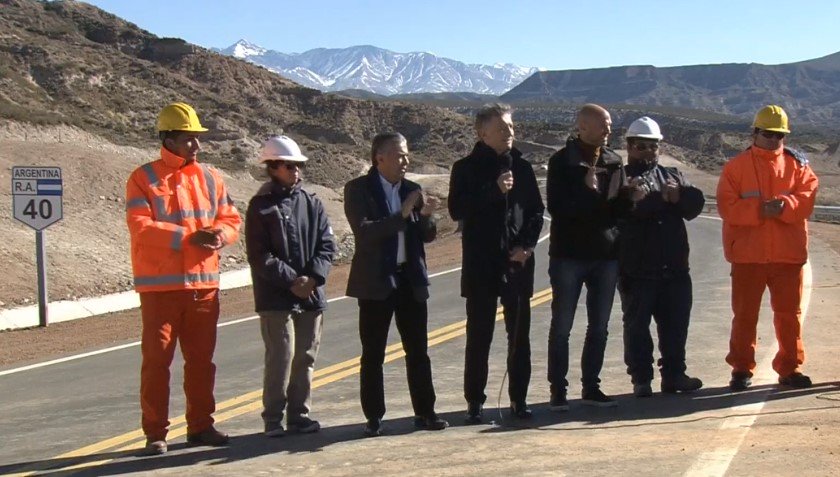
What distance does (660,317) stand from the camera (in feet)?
27.2

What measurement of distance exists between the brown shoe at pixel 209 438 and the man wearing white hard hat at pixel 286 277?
33cm

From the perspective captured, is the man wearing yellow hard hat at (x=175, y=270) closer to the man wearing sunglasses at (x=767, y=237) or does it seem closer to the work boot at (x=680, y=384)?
the work boot at (x=680, y=384)

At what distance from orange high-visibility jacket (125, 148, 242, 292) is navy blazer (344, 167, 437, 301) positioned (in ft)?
2.69

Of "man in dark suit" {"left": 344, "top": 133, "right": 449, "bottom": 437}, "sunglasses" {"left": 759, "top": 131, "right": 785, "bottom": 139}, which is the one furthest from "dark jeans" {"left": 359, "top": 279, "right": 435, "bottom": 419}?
"sunglasses" {"left": 759, "top": 131, "right": 785, "bottom": 139}

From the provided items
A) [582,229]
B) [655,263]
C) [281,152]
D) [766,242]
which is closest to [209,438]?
[281,152]

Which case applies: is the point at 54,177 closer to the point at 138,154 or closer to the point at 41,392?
the point at 41,392

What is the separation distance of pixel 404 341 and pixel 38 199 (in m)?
11.2

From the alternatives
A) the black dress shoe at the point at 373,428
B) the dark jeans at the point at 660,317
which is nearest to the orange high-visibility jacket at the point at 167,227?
the black dress shoe at the point at 373,428

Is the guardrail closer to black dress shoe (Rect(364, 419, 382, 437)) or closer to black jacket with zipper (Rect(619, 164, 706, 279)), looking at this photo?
black jacket with zipper (Rect(619, 164, 706, 279))

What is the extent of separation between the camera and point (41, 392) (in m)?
9.66

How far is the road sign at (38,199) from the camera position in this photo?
16812 mm

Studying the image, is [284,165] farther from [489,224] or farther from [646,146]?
[646,146]

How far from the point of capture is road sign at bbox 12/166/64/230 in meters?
16.8

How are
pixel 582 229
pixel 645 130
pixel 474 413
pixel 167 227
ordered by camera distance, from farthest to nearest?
1. pixel 645 130
2. pixel 582 229
3. pixel 474 413
4. pixel 167 227
